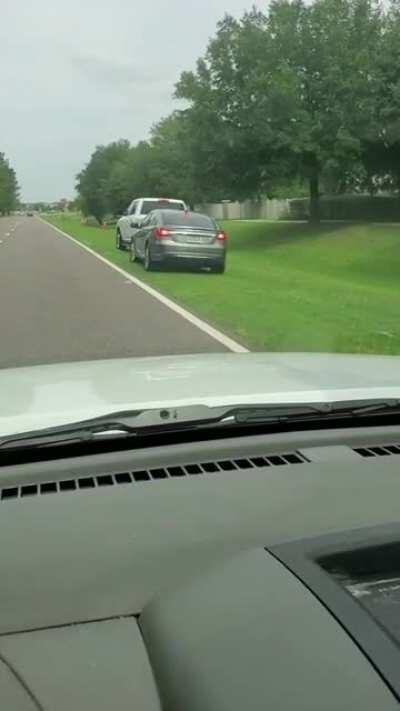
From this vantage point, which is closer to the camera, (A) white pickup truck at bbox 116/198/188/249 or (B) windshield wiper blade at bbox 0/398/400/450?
(B) windshield wiper blade at bbox 0/398/400/450

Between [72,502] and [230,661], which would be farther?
[72,502]

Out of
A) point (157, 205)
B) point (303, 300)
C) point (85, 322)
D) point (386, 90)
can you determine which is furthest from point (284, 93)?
point (85, 322)

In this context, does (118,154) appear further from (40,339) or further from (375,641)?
(375,641)

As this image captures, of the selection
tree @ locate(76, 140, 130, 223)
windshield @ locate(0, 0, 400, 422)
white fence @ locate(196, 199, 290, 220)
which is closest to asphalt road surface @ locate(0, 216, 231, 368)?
windshield @ locate(0, 0, 400, 422)

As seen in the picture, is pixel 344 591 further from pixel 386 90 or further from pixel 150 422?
pixel 386 90

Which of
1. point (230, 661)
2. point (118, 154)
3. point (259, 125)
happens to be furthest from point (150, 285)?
point (118, 154)

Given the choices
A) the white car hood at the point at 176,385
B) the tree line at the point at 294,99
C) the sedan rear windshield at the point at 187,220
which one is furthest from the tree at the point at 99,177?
the white car hood at the point at 176,385

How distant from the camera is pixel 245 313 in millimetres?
14141

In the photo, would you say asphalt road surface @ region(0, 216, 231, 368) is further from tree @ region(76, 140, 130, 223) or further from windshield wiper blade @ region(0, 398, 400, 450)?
tree @ region(76, 140, 130, 223)

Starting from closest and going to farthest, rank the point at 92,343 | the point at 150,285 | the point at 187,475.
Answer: the point at 187,475
the point at 92,343
the point at 150,285

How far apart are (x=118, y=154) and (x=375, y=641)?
129 metres

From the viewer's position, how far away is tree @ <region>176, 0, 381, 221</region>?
3866 centimetres

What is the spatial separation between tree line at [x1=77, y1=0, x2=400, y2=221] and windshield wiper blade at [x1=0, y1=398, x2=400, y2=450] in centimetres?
3464

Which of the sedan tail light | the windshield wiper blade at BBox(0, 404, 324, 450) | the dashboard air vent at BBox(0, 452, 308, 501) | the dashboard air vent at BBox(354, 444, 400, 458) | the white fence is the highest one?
the windshield wiper blade at BBox(0, 404, 324, 450)
